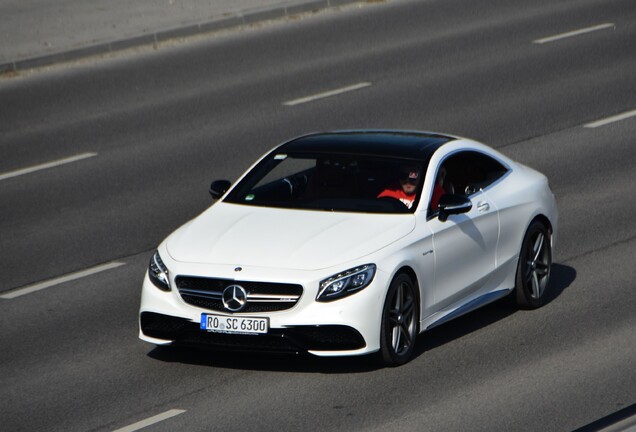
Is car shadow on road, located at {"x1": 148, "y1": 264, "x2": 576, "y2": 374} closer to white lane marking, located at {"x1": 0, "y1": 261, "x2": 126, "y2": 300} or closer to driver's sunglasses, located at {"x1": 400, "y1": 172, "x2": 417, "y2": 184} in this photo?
driver's sunglasses, located at {"x1": 400, "y1": 172, "x2": 417, "y2": 184}

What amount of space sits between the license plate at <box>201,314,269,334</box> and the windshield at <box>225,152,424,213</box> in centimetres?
134

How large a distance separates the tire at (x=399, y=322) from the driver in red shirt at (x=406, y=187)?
32.0 inches

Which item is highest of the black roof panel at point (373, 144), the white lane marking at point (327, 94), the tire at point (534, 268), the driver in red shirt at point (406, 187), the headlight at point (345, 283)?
the black roof panel at point (373, 144)

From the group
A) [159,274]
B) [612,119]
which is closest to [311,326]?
[159,274]

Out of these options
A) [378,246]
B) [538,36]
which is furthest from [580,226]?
[538,36]

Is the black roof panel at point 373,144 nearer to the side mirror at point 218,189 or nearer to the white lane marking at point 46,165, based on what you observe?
the side mirror at point 218,189

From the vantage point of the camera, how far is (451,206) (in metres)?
9.83

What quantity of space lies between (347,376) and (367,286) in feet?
2.18

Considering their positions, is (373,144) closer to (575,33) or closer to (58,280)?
(58,280)

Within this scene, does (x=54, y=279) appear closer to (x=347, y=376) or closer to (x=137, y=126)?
(x=347, y=376)

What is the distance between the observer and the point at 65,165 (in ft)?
52.4

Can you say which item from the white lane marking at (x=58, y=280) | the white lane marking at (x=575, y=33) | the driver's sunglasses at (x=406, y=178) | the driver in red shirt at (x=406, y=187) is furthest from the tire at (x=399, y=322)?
the white lane marking at (x=575, y=33)

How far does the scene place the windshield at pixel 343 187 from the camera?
32.6ft

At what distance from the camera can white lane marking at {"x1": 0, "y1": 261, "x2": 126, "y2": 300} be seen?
11.6 metres
